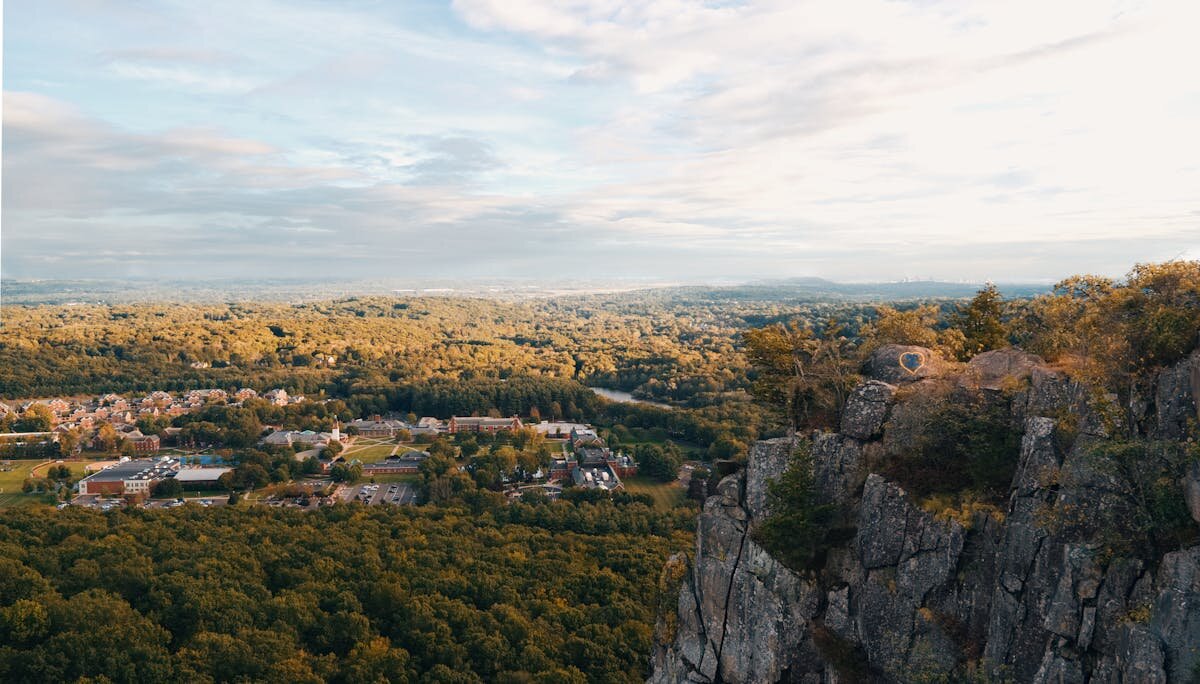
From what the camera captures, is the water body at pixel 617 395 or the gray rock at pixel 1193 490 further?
the water body at pixel 617 395

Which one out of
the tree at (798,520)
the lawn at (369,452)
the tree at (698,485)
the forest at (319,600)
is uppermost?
the tree at (798,520)

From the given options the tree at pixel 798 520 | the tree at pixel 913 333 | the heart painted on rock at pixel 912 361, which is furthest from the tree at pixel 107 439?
the heart painted on rock at pixel 912 361

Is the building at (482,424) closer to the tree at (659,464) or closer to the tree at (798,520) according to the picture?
the tree at (659,464)

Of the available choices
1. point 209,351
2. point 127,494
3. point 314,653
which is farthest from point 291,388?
point 314,653

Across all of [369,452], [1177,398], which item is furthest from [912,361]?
[369,452]

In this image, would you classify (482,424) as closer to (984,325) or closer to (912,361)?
(984,325)

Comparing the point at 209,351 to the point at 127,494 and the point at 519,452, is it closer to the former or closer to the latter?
the point at 127,494
